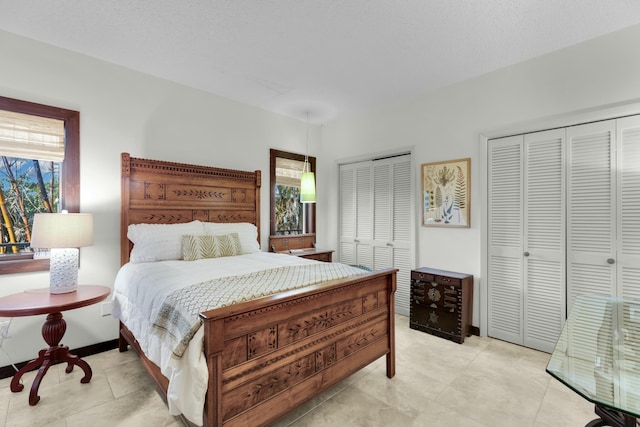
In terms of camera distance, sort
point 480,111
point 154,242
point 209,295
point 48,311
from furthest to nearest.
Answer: point 480,111 < point 154,242 < point 48,311 < point 209,295

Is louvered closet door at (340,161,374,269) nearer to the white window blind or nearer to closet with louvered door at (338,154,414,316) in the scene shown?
closet with louvered door at (338,154,414,316)

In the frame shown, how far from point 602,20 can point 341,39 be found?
6.66 feet

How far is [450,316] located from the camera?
3.04 m

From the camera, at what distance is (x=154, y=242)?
2768 millimetres

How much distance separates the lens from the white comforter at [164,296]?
52.4 inches

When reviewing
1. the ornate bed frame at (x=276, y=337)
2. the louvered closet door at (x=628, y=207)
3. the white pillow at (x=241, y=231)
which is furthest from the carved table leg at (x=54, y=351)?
the louvered closet door at (x=628, y=207)

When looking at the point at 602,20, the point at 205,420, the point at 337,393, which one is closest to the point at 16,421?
the point at 205,420

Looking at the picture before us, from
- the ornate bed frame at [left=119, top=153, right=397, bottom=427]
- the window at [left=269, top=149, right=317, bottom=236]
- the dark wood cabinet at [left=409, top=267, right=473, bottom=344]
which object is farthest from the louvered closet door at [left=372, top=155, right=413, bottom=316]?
the ornate bed frame at [left=119, top=153, right=397, bottom=427]

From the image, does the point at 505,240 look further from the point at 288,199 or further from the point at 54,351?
the point at 54,351

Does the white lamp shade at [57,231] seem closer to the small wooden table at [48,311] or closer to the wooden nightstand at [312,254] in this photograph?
the small wooden table at [48,311]

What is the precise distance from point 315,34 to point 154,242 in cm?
236

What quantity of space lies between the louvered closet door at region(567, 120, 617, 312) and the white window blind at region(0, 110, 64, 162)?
463cm

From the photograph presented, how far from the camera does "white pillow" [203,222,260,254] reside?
3240 millimetres

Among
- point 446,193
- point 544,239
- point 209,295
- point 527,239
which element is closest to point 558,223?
point 544,239
